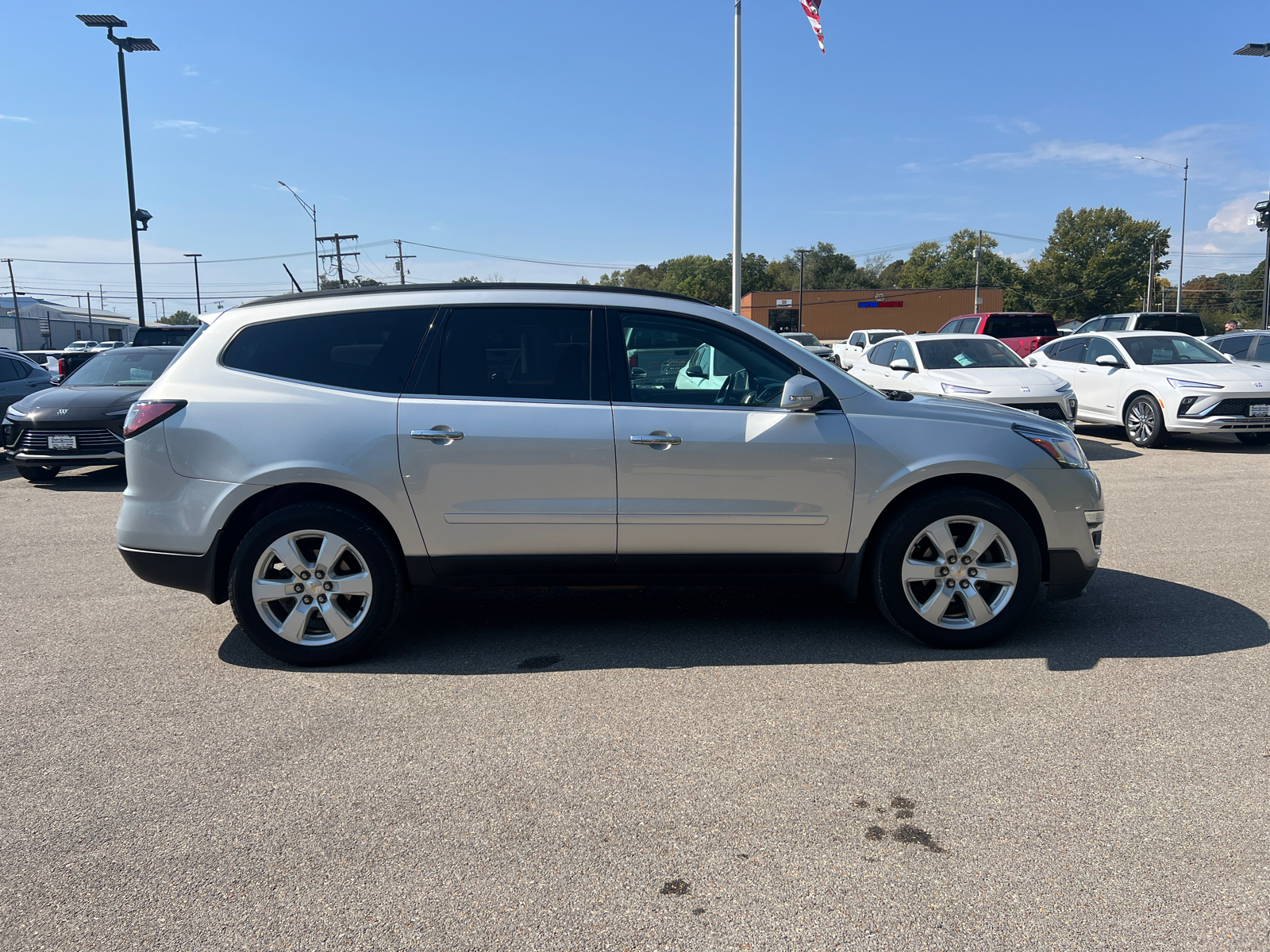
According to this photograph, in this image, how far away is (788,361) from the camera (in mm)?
4582

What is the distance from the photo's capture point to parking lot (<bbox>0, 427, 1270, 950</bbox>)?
250 centimetres

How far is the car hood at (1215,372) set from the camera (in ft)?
39.7

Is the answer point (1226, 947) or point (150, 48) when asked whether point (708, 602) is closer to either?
point (1226, 947)

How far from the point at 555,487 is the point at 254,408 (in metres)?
1.52

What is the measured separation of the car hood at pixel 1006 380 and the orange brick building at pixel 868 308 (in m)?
76.7

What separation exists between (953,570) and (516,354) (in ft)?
8.08

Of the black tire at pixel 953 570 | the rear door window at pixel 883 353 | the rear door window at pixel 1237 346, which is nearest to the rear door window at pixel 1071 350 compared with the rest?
the rear door window at pixel 1237 346

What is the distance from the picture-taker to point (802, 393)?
4367 millimetres

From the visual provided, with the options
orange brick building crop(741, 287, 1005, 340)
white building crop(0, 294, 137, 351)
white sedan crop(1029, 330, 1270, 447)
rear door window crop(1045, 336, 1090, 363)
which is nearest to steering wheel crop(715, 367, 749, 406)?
white sedan crop(1029, 330, 1270, 447)

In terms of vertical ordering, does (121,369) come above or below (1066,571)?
above

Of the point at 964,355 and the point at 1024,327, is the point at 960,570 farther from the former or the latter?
the point at 1024,327

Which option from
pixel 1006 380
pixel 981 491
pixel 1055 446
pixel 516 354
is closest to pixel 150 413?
pixel 516 354

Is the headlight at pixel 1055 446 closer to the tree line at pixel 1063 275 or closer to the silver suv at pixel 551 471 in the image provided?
the silver suv at pixel 551 471

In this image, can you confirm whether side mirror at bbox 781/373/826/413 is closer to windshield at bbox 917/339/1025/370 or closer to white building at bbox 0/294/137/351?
windshield at bbox 917/339/1025/370
